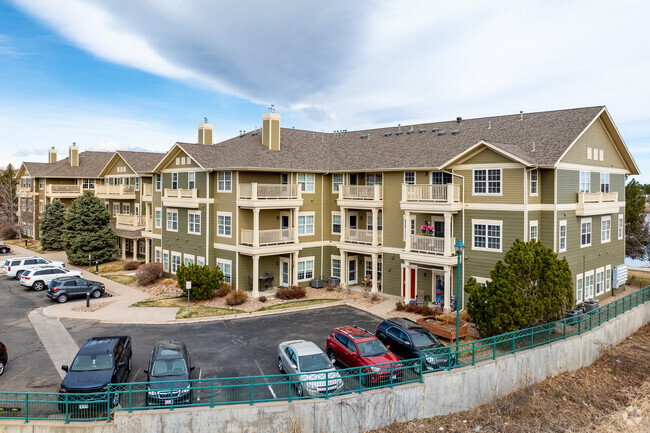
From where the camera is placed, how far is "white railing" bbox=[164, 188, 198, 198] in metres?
33.7

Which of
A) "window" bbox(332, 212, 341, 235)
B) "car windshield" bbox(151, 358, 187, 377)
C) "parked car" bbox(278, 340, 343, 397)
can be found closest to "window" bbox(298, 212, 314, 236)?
"window" bbox(332, 212, 341, 235)

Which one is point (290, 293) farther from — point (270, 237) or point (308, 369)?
point (308, 369)

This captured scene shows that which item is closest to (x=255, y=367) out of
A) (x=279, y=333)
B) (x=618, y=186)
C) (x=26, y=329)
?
(x=279, y=333)

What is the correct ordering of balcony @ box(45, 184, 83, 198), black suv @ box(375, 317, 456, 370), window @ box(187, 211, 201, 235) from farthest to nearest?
balcony @ box(45, 184, 83, 198) → window @ box(187, 211, 201, 235) → black suv @ box(375, 317, 456, 370)

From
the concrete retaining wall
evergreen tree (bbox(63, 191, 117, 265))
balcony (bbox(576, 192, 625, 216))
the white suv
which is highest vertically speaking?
balcony (bbox(576, 192, 625, 216))

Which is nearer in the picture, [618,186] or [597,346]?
[597,346]

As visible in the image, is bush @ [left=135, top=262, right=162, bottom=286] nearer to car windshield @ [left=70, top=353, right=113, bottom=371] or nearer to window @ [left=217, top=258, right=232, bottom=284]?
window @ [left=217, top=258, right=232, bottom=284]

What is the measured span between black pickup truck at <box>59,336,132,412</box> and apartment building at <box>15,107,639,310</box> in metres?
13.8

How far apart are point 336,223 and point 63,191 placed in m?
37.5

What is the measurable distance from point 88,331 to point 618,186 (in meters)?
35.9

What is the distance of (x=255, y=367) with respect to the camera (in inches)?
733

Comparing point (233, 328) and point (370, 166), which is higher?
point (370, 166)

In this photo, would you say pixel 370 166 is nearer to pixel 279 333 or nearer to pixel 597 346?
pixel 279 333

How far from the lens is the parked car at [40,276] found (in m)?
32.3
